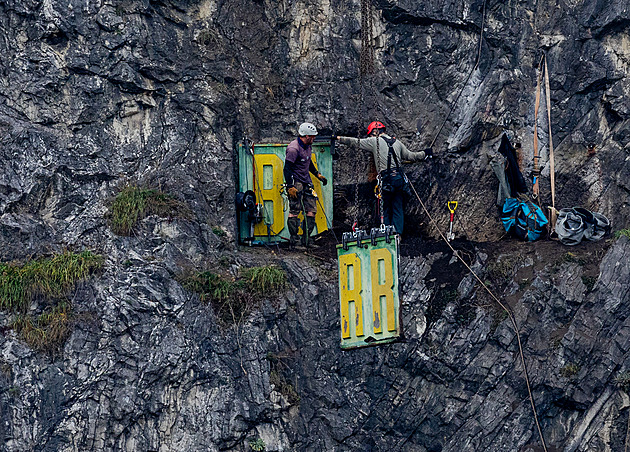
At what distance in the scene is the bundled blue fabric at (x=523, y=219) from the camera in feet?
58.5

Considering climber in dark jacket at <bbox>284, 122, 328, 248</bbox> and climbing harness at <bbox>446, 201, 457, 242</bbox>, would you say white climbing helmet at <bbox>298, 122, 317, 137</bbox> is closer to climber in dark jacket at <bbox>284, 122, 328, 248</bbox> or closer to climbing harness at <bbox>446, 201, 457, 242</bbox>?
climber in dark jacket at <bbox>284, 122, 328, 248</bbox>

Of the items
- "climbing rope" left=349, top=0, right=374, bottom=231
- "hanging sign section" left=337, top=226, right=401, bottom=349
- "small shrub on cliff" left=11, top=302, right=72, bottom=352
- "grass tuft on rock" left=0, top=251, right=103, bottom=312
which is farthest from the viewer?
"climbing rope" left=349, top=0, right=374, bottom=231

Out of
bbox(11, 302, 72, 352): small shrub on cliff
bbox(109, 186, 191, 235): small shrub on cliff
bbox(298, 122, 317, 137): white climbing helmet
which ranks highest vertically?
bbox(298, 122, 317, 137): white climbing helmet

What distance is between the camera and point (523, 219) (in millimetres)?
17906

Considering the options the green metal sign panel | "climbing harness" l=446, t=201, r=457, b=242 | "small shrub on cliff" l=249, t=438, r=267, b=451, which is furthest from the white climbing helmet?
"small shrub on cliff" l=249, t=438, r=267, b=451

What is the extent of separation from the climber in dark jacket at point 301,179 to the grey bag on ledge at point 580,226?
344cm

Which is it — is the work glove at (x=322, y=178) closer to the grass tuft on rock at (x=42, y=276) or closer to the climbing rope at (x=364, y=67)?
the climbing rope at (x=364, y=67)

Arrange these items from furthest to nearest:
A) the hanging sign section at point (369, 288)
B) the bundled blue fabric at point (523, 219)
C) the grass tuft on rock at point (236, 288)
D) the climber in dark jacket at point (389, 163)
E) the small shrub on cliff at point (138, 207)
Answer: the bundled blue fabric at point (523, 219)
the climber in dark jacket at point (389, 163)
the small shrub on cliff at point (138, 207)
the grass tuft on rock at point (236, 288)
the hanging sign section at point (369, 288)

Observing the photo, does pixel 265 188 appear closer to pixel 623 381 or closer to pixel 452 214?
pixel 452 214

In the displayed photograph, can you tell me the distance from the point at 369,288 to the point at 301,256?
8.97 feet

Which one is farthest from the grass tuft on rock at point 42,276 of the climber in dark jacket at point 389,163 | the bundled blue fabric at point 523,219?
the bundled blue fabric at point 523,219

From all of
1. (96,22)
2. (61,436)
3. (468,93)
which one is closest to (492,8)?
(468,93)

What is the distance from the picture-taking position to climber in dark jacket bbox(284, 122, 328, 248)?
17.1 meters

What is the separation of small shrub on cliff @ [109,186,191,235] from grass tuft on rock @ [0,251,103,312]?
2.02 feet
